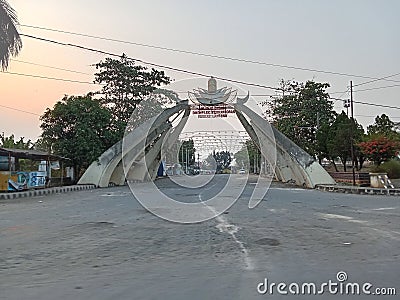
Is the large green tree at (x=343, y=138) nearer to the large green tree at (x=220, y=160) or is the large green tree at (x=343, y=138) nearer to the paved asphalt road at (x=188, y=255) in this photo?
the paved asphalt road at (x=188, y=255)

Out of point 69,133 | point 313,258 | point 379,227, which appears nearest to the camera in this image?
point 313,258

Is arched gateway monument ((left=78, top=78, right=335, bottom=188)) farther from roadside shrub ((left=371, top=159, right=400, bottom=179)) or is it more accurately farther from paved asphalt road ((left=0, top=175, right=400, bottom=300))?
paved asphalt road ((left=0, top=175, right=400, bottom=300))

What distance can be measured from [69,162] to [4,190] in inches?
459

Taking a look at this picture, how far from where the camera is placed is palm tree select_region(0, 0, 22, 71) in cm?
2011

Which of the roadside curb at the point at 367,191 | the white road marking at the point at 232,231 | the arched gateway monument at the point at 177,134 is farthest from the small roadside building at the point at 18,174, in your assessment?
the roadside curb at the point at 367,191

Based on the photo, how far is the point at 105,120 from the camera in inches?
1647

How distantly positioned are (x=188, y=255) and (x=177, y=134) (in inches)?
1899

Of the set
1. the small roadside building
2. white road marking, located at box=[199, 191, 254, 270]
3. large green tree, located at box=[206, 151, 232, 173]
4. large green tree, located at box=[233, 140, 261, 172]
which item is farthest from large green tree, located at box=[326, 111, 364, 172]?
large green tree, located at box=[206, 151, 232, 173]

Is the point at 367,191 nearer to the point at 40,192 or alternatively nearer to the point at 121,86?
the point at 40,192

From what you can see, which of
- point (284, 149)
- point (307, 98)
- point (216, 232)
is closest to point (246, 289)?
point (216, 232)

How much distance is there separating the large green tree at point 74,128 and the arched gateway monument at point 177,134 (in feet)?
5.63

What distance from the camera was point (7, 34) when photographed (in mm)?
20391

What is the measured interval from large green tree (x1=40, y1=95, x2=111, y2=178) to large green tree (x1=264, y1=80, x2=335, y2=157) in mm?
23985

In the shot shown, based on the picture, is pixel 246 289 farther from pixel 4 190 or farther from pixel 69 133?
pixel 69 133
